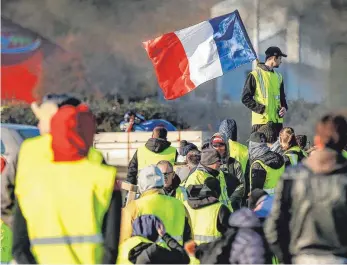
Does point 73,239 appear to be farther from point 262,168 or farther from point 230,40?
point 230,40

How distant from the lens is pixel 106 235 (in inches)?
206

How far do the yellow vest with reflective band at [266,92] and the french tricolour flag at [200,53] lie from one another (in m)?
0.67

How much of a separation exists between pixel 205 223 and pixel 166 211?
58 centimetres

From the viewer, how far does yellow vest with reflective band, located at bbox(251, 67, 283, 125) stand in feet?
32.5

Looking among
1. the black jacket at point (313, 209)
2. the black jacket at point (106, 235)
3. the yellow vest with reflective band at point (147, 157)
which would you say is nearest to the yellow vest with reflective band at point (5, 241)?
the black jacket at point (106, 235)

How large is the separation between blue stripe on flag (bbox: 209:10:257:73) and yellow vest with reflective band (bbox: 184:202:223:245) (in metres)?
3.83

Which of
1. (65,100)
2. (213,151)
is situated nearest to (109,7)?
(213,151)

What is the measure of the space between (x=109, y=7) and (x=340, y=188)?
18204 millimetres

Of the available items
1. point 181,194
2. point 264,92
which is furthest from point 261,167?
point 264,92

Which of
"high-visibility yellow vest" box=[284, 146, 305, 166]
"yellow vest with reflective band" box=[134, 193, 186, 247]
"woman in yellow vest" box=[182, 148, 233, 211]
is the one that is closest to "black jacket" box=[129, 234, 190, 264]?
"yellow vest with reflective band" box=[134, 193, 186, 247]

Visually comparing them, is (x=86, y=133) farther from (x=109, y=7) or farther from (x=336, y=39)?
(x=109, y=7)

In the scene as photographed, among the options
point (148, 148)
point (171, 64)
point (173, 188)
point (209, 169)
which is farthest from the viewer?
point (171, 64)

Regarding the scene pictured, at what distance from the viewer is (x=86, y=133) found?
5277 millimetres

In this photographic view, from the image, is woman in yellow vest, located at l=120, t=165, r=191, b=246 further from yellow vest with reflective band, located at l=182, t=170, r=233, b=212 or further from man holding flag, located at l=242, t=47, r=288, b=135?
man holding flag, located at l=242, t=47, r=288, b=135
